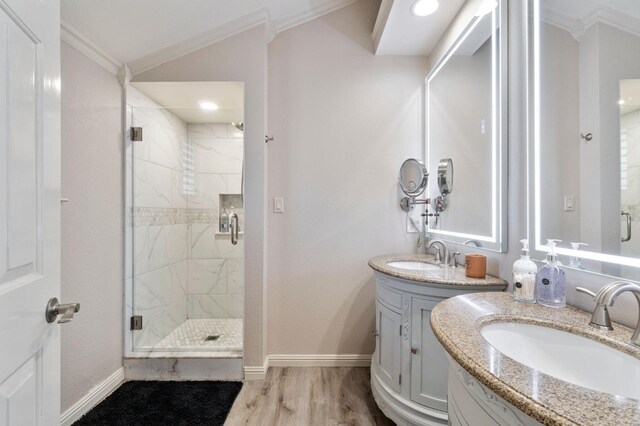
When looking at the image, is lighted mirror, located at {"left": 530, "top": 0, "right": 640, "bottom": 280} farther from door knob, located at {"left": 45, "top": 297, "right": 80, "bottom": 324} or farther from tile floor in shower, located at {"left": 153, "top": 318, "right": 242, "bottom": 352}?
tile floor in shower, located at {"left": 153, "top": 318, "right": 242, "bottom": 352}

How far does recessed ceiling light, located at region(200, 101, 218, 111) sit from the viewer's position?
2.27 m

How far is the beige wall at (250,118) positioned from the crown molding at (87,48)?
17cm

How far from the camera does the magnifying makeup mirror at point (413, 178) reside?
A: 1.99 meters

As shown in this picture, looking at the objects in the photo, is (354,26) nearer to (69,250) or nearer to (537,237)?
(537,237)

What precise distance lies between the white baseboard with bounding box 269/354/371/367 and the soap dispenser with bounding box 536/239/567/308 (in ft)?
5.03

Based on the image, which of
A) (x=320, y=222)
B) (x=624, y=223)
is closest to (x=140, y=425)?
(x=320, y=222)

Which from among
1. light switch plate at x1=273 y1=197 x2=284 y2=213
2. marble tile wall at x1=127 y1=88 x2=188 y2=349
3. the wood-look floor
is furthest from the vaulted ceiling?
the wood-look floor

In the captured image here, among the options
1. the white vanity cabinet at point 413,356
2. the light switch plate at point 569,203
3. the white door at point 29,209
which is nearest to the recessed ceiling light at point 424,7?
the light switch plate at point 569,203

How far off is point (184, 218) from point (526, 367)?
2.71 m

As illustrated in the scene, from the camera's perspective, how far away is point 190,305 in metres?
2.68

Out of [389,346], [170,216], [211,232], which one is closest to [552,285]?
[389,346]

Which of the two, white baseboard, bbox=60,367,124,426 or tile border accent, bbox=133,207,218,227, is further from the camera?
tile border accent, bbox=133,207,218,227

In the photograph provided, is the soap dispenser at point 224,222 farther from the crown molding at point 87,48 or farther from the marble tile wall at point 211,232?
the crown molding at point 87,48

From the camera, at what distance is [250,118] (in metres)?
1.95
